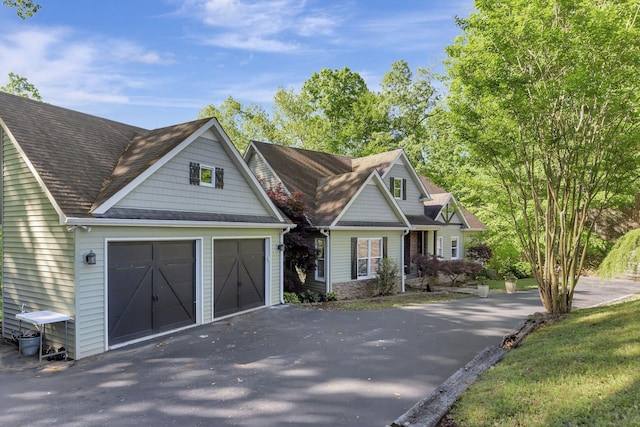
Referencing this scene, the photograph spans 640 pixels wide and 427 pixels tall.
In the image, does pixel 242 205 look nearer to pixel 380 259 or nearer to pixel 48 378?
pixel 48 378

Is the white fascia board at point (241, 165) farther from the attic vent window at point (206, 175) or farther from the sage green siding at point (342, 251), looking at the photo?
the sage green siding at point (342, 251)

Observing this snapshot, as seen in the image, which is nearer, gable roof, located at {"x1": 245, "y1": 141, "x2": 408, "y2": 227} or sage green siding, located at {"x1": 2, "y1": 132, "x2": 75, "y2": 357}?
sage green siding, located at {"x1": 2, "y1": 132, "x2": 75, "y2": 357}

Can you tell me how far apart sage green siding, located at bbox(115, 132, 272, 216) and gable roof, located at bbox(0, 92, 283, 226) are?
314 mm

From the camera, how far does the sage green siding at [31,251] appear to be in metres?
8.03

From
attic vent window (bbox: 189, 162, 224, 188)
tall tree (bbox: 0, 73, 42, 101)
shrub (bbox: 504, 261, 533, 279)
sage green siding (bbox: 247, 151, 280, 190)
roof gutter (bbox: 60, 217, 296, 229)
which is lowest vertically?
shrub (bbox: 504, 261, 533, 279)

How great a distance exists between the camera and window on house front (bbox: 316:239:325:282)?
15.5 meters

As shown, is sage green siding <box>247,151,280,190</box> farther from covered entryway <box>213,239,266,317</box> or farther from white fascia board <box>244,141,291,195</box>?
covered entryway <box>213,239,266,317</box>

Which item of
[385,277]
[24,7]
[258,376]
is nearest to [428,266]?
[385,277]

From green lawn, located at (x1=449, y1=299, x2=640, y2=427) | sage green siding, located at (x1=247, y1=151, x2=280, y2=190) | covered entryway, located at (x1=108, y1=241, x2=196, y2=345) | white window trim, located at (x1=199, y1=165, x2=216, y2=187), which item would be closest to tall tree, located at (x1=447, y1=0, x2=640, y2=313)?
green lawn, located at (x1=449, y1=299, x2=640, y2=427)


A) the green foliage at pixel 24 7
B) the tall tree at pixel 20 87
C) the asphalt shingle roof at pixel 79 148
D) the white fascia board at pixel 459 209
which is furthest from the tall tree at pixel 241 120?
the green foliage at pixel 24 7

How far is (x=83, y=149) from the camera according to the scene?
32.2ft

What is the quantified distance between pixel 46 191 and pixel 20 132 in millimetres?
2167

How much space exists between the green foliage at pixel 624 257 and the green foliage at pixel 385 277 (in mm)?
9368

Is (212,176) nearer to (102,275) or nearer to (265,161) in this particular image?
(102,275)
